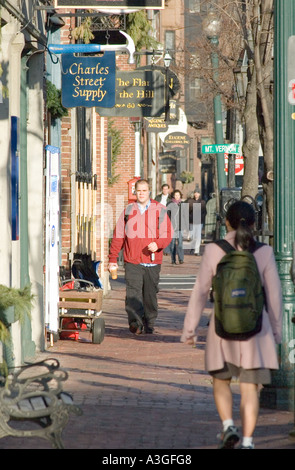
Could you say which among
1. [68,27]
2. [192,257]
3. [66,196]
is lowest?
[192,257]

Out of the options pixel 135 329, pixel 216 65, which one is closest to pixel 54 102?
pixel 135 329

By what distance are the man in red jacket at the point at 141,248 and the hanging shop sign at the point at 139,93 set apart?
2893 millimetres

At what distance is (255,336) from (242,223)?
756mm

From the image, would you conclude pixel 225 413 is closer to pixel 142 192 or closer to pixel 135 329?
pixel 135 329

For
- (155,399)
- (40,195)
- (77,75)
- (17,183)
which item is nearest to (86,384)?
(155,399)

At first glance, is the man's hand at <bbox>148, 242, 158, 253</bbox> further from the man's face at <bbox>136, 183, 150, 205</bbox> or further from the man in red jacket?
the man's face at <bbox>136, 183, 150, 205</bbox>

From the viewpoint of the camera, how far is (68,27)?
53.5 feet

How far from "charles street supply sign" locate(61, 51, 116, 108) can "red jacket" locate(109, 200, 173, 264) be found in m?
1.67

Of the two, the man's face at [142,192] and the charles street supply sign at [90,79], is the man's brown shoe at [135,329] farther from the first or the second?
the charles street supply sign at [90,79]

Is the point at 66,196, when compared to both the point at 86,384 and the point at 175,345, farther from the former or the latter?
the point at 86,384

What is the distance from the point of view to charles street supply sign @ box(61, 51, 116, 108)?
14.3 metres

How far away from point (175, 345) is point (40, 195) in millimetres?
2511

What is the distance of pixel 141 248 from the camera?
13719 mm

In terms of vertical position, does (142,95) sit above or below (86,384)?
above
